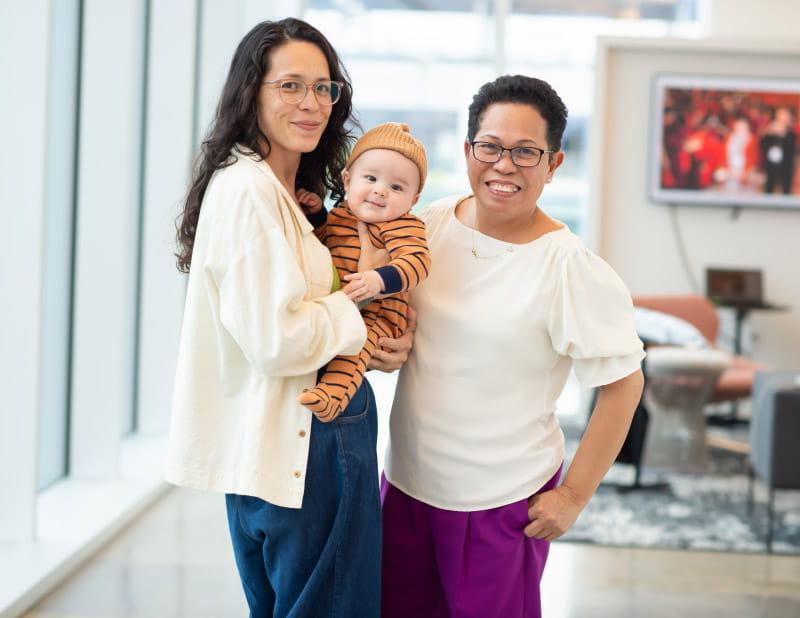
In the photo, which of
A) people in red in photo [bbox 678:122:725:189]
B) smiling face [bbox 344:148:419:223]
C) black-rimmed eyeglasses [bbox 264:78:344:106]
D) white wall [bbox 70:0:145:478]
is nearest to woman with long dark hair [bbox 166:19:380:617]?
black-rimmed eyeglasses [bbox 264:78:344:106]

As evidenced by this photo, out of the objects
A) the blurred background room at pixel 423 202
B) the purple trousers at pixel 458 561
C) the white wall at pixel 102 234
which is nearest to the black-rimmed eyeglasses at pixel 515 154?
the purple trousers at pixel 458 561

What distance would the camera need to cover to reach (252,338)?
5.43ft

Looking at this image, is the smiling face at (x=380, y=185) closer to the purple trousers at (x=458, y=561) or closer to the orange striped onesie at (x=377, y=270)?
the orange striped onesie at (x=377, y=270)

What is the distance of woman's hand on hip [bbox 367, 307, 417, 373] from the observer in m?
1.90

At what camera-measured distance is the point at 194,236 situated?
1899 mm

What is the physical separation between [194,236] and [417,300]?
465 millimetres

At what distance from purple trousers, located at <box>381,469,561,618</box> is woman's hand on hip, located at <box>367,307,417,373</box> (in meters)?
0.32

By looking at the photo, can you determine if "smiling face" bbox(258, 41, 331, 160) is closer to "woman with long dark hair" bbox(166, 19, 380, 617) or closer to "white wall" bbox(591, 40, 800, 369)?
"woman with long dark hair" bbox(166, 19, 380, 617)

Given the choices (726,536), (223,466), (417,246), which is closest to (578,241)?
(417,246)

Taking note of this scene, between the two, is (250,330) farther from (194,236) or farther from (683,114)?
(683,114)

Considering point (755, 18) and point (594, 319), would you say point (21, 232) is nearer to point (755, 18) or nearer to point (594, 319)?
point (594, 319)

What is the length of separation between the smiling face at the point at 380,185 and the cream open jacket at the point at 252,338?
0.41 feet

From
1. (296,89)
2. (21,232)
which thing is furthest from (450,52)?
(296,89)

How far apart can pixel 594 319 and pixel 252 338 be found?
0.66 metres
